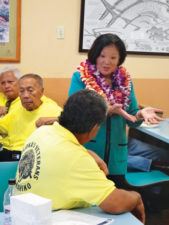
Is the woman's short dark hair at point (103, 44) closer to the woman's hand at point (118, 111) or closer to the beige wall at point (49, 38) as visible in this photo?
the woman's hand at point (118, 111)

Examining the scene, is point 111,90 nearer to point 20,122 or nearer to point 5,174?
point 20,122

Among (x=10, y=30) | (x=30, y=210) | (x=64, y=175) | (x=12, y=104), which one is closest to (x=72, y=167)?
(x=64, y=175)

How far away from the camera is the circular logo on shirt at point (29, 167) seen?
160cm

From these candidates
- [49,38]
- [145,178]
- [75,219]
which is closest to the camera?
[75,219]

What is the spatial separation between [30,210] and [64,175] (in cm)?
39

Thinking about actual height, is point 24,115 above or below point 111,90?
below

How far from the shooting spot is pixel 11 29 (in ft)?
12.5

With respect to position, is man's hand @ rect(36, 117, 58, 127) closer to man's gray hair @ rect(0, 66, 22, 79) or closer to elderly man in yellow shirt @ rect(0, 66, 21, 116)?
elderly man in yellow shirt @ rect(0, 66, 21, 116)

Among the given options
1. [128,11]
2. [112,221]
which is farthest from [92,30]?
[112,221]

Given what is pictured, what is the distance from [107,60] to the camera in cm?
259

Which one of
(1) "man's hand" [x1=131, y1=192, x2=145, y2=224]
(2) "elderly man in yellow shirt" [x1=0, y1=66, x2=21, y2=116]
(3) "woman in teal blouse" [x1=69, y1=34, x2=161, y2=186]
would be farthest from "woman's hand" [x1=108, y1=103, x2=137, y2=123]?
(2) "elderly man in yellow shirt" [x1=0, y1=66, x2=21, y2=116]

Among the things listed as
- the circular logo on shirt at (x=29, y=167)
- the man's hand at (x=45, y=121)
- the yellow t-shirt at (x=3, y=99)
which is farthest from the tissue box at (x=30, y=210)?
the yellow t-shirt at (x=3, y=99)

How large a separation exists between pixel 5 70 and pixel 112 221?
7.81 feet

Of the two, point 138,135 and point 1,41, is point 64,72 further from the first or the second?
point 138,135
